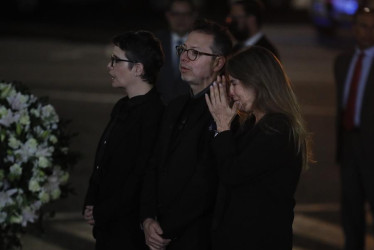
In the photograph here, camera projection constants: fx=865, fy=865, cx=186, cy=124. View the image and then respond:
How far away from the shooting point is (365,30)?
6.47 meters

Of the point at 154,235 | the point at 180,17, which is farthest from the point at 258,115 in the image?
the point at 180,17

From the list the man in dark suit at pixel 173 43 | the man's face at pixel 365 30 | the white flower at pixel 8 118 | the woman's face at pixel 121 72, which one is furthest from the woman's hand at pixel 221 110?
the man's face at pixel 365 30

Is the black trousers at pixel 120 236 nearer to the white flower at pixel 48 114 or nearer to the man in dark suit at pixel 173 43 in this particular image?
the white flower at pixel 48 114

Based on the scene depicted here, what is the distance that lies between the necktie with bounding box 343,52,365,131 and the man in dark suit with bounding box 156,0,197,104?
128 cm

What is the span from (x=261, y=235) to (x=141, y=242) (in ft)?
3.01

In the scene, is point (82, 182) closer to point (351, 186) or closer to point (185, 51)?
point (351, 186)

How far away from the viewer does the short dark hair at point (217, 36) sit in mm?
4559

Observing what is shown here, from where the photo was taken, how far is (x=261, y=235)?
13.7 feet

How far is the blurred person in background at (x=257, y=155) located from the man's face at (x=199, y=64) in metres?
0.24

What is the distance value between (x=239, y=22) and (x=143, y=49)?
2552mm

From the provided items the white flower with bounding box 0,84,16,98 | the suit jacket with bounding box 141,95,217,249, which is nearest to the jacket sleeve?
the suit jacket with bounding box 141,95,217,249

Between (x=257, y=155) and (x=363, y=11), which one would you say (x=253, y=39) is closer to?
(x=363, y=11)

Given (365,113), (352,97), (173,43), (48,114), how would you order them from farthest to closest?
(173,43), (352,97), (365,113), (48,114)

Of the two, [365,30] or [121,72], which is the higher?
[365,30]
